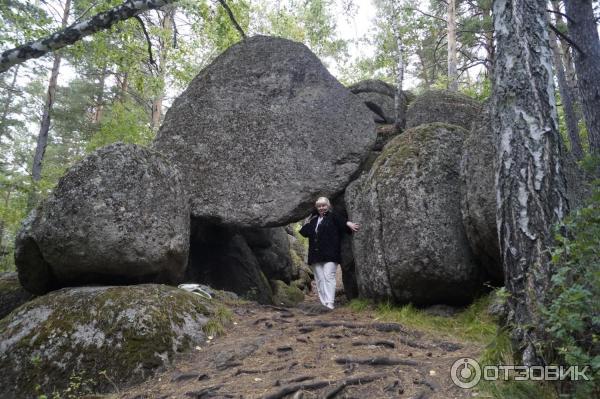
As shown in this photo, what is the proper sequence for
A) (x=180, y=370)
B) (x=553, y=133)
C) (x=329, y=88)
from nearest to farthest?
(x=553, y=133)
(x=180, y=370)
(x=329, y=88)

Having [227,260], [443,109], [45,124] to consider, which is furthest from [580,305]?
[45,124]

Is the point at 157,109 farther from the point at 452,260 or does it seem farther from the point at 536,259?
the point at 536,259

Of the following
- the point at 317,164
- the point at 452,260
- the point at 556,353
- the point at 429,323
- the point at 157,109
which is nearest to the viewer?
the point at 556,353

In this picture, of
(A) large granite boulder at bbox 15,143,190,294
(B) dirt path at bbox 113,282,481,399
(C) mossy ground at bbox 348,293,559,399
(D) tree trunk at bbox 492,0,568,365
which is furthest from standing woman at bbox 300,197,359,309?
(D) tree trunk at bbox 492,0,568,365

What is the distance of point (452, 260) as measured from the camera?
7.17m

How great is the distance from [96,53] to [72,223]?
688cm

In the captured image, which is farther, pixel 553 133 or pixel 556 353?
pixel 553 133

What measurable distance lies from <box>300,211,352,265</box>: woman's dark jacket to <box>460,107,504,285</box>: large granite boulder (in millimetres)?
2601

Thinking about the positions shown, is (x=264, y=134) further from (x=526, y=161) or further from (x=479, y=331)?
(x=526, y=161)

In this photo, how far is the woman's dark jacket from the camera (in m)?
8.60

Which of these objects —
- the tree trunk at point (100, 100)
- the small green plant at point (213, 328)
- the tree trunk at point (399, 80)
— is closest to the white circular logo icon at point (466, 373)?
the small green plant at point (213, 328)

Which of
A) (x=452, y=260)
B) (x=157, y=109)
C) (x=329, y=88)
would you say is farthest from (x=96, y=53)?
(x=452, y=260)

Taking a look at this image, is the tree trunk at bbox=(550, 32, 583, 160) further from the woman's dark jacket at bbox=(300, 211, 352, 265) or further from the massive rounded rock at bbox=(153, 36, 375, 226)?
the woman's dark jacket at bbox=(300, 211, 352, 265)

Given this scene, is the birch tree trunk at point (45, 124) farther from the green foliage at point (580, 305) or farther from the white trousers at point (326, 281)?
the green foliage at point (580, 305)
